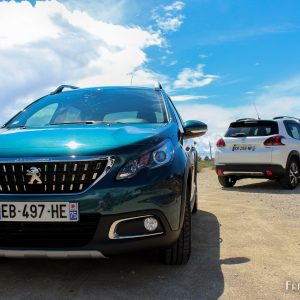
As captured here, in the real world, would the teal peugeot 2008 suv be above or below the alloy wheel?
above

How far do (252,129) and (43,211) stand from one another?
7833mm

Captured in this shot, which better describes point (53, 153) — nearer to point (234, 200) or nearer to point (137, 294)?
point (137, 294)

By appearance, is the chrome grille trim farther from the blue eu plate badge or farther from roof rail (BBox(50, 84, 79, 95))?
roof rail (BBox(50, 84, 79, 95))

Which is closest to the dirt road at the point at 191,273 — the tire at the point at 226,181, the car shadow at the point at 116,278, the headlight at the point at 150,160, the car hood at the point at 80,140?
the car shadow at the point at 116,278

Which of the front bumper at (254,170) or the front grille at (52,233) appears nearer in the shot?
the front grille at (52,233)

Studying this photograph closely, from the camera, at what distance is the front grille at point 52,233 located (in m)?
3.04

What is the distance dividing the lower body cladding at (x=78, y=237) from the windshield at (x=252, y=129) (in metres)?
7.38

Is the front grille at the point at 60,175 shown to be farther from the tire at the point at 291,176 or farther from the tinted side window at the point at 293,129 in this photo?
the tinted side window at the point at 293,129

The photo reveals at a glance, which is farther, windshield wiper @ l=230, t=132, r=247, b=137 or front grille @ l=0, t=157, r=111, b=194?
windshield wiper @ l=230, t=132, r=247, b=137

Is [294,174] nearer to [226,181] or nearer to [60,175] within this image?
[226,181]

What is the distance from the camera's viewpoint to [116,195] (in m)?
3.01

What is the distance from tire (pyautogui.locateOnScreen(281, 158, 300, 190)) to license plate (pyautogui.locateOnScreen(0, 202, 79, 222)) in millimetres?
7651

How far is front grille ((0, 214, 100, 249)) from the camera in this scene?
304 centimetres

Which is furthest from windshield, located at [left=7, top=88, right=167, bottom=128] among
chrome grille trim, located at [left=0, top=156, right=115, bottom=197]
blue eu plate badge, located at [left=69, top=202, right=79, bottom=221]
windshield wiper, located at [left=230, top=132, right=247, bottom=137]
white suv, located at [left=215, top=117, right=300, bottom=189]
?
windshield wiper, located at [left=230, top=132, right=247, bottom=137]
